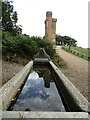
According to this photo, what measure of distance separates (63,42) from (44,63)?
138ft

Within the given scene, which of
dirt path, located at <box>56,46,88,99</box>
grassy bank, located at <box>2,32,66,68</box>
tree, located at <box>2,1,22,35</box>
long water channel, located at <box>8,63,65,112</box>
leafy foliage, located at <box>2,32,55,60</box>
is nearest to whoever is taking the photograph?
long water channel, located at <box>8,63,65,112</box>

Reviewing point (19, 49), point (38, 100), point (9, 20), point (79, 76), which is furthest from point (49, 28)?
point (38, 100)

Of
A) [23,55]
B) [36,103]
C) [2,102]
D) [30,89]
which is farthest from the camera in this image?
[23,55]

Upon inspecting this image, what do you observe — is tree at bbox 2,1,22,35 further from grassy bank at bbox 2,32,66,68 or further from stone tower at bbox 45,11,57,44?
grassy bank at bbox 2,32,66,68

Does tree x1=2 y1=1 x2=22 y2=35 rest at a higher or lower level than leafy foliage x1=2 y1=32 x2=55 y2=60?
higher

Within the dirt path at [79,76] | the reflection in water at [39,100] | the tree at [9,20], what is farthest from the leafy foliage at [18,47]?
the reflection in water at [39,100]

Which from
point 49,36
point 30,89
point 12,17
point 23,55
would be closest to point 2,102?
point 30,89

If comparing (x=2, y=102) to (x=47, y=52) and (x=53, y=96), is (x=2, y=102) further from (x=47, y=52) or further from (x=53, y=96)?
(x=47, y=52)

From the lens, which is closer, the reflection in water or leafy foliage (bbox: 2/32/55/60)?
the reflection in water

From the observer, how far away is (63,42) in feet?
178

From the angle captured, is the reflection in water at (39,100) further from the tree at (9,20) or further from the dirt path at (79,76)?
the tree at (9,20)

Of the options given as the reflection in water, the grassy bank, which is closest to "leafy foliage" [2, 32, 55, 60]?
the grassy bank

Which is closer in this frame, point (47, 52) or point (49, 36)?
point (47, 52)

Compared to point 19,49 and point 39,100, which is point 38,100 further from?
point 19,49
